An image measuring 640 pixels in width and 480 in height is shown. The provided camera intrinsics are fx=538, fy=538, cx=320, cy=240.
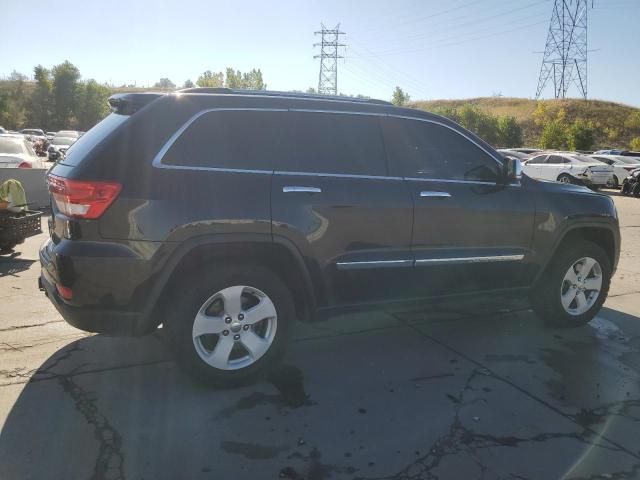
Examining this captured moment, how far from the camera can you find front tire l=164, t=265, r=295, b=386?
3.43 m

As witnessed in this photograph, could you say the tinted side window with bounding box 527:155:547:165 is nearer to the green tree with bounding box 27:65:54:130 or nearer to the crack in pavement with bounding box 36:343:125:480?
the crack in pavement with bounding box 36:343:125:480

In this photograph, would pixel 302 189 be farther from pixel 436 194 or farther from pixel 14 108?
pixel 14 108

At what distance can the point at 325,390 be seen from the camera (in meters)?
3.70

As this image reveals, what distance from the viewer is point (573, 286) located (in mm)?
5082

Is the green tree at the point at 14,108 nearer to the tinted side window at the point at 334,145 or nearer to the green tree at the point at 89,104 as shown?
the green tree at the point at 89,104

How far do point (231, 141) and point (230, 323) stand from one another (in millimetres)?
1213

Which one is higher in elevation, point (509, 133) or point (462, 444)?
point (509, 133)

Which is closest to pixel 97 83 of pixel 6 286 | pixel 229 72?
pixel 229 72

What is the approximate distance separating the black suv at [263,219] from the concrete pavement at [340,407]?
456 millimetres

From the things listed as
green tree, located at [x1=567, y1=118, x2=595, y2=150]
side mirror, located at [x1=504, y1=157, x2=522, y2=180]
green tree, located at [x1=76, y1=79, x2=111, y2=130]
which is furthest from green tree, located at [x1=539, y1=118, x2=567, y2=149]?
green tree, located at [x1=76, y1=79, x2=111, y2=130]

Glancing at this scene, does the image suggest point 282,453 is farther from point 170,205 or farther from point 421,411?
point 170,205

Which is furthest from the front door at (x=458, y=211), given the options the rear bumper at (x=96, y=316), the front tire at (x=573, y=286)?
the rear bumper at (x=96, y=316)

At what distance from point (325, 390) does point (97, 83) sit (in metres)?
89.0

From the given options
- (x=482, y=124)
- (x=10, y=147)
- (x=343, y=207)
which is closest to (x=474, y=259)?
(x=343, y=207)
